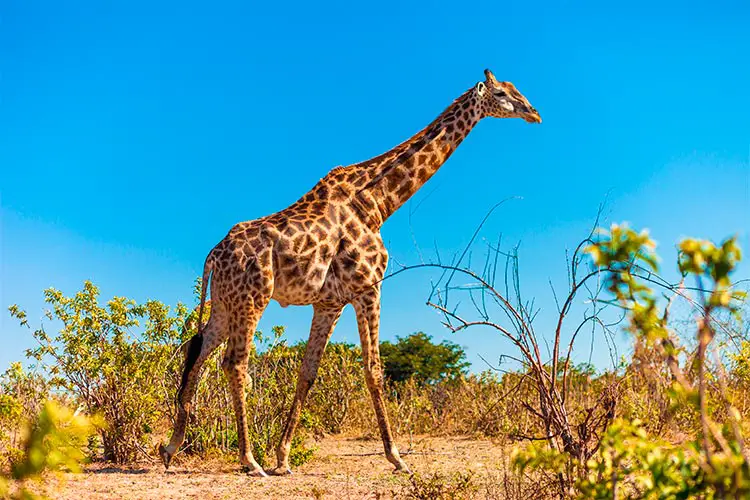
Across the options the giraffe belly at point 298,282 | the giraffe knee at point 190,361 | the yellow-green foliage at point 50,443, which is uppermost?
the giraffe belly at point 298,282

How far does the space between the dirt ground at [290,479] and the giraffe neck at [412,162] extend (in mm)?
2915

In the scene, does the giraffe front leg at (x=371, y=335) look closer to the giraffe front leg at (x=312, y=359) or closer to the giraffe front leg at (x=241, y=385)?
the giraffe front leg at (x=312, y=359)

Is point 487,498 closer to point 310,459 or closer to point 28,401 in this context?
point 310,459

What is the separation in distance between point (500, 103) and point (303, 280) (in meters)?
3.54

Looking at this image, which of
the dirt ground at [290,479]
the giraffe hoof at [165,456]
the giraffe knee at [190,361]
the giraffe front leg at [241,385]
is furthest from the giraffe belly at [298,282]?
the giraffe hoof at [165,456]

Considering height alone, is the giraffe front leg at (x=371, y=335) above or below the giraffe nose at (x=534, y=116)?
below

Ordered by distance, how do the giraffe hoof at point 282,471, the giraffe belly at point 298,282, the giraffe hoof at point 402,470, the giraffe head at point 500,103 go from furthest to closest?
the giraffe head at point 500,103 < the giraffe belly at point 298,282 < the giraffe hoof at point 282,471 < the giraffe hoof at point 402,470

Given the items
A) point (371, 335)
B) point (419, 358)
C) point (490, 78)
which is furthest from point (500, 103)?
point (419, 358)

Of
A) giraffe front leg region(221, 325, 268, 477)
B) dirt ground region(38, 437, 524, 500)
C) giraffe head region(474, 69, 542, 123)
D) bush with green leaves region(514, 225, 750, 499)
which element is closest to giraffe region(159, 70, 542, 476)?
giraffe front leg region(221, 325, 268, 477)

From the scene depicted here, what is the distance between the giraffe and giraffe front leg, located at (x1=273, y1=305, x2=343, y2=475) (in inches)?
0.5

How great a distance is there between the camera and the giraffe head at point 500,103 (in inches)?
367

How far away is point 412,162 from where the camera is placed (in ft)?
29.5

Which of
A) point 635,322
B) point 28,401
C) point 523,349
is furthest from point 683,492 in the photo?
point 28,401

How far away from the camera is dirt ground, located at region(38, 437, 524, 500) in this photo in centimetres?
652
